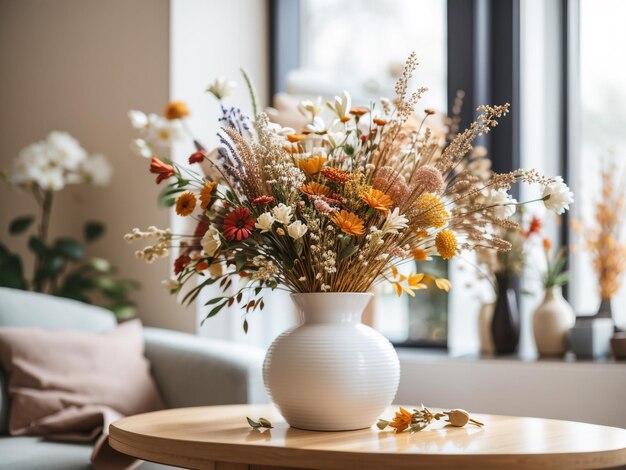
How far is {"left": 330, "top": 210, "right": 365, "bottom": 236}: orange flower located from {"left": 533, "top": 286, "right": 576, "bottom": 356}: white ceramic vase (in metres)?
1.34

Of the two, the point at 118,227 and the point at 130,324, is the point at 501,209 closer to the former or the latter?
the point at 130,324

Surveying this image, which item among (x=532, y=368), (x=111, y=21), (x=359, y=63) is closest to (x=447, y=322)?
(x=532, y=368)

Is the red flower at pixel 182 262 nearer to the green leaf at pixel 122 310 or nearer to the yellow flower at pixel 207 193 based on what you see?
the yellow flower at pixel 207 193

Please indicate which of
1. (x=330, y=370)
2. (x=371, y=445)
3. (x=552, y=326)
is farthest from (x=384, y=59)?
(x=371, y=445)

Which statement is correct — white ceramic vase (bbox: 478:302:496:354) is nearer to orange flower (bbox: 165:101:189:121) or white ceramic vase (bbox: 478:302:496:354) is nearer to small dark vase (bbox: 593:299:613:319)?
small dark vase (bbox: 593:299:613:319)

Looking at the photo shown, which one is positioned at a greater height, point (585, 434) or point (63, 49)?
point (63, 49)

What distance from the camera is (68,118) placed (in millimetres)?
3479

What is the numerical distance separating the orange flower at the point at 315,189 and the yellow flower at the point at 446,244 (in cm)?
22

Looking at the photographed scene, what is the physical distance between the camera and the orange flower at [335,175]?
1528 mm

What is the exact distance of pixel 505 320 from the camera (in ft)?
8.98

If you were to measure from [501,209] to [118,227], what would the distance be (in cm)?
209

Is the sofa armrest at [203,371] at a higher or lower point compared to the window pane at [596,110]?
lower

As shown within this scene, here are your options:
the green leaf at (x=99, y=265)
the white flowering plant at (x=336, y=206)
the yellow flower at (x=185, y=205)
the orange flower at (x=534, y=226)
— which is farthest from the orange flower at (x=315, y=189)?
the green leaf at (x=99, y=265)

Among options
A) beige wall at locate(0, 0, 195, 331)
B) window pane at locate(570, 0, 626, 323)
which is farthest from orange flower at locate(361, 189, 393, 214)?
beige wall at locate(0, 0, 195, 331)
